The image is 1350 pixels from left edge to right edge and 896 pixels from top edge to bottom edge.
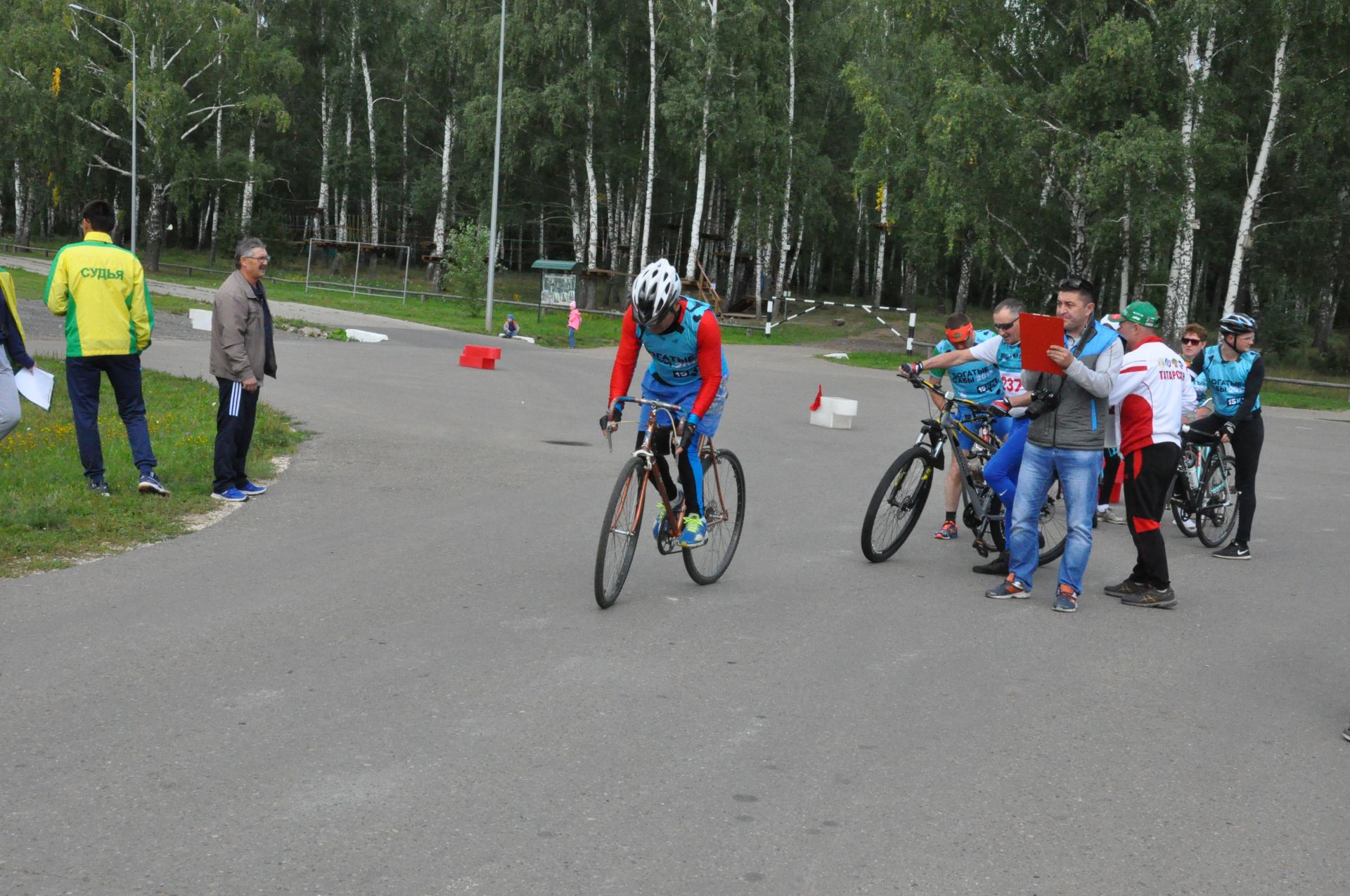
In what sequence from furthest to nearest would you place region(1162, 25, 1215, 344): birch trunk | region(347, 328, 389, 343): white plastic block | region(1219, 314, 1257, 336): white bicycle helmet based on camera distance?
region(1162, 25, 1215, 344): birch trunk, region(347, 328, 389, 343): white plastic block, region(1219, 314, 1257, 336): white bicycle helmet

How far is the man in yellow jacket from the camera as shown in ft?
27.9

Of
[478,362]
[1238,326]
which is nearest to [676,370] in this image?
[1238,326]

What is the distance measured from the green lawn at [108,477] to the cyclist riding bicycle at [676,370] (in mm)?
3258

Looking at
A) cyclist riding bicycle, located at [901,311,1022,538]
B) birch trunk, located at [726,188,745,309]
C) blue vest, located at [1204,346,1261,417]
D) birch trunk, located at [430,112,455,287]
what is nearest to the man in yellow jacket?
cyclist riding bicycle, located at [901,311,1022,538]

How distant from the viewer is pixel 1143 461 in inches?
303

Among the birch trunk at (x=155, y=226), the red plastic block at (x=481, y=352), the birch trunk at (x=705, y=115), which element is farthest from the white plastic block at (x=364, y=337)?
the birch trunk at (x=155, y=226)

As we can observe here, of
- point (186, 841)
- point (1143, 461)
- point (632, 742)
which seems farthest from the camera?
point (1143, 461)

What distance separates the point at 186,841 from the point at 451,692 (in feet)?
5.14

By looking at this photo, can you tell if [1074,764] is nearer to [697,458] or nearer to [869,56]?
[697,458]

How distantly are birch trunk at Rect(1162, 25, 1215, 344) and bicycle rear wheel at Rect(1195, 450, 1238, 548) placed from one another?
1983cm

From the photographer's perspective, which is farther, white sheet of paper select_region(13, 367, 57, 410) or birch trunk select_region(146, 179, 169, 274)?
birch trunk select_region(146, 179, 169, 274)

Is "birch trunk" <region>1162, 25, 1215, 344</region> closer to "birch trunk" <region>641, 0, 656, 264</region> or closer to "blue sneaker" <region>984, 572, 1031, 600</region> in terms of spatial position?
"birch trunk" <region>641, 0, 656, 264</region>

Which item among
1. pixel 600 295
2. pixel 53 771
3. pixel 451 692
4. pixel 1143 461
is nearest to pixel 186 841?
pixel 53 771

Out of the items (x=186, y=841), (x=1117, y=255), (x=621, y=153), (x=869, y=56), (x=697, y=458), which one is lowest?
(x=186, y=841)
